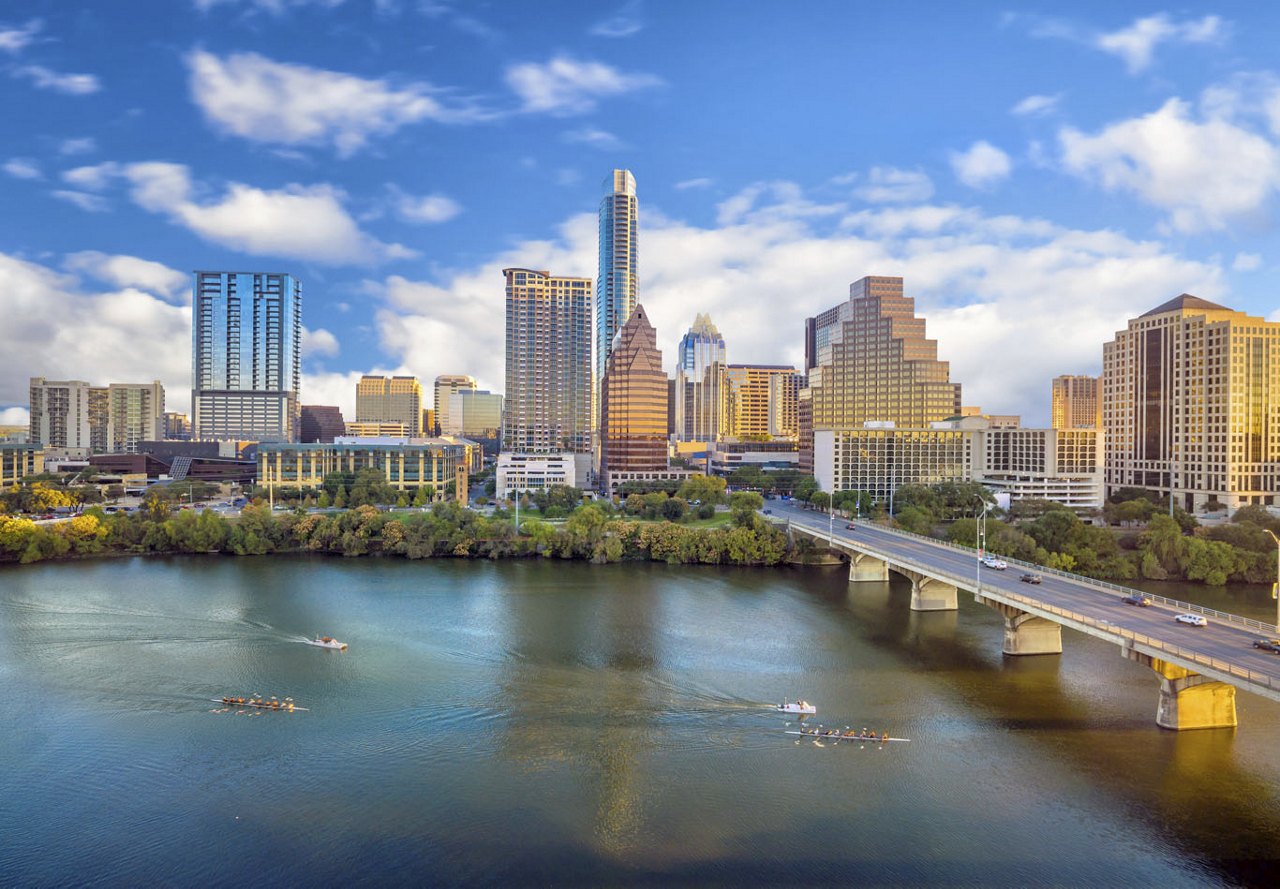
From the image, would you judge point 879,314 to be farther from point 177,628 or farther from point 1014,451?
point 177,628

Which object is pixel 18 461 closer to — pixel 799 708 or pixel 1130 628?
pixel 799 708

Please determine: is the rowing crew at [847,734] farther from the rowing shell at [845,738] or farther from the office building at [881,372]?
the office building at [881,372]

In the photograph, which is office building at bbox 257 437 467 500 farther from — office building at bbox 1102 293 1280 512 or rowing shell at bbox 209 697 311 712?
office building at bbox 1102 293 1280 512

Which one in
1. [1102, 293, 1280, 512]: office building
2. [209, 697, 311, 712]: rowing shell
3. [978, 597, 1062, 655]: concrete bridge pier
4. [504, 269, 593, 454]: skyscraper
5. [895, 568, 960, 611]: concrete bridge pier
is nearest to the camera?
[209, 697, 311, 712]: rowing shell

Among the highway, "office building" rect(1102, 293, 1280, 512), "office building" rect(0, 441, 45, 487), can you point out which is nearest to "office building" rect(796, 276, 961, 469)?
"office building" rect(1102, 293, 1280, 512)

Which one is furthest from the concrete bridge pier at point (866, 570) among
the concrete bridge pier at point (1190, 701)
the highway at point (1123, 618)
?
the concrete bridge pier at point (1190, 701)

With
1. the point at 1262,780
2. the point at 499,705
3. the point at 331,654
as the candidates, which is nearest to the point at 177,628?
the point at 331,654

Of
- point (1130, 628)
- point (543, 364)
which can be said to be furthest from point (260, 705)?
point (543, 364)
